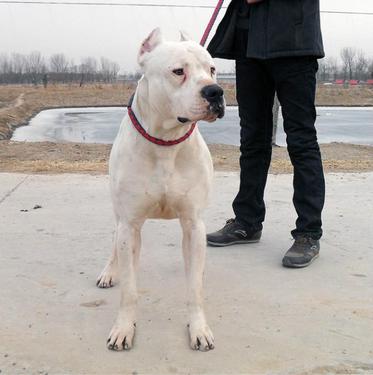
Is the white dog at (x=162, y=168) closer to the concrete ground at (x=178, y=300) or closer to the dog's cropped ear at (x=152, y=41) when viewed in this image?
the dog's cropped ear at (x=152, y=41)

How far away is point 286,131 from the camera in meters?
3.36

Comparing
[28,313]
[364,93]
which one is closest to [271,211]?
[28,313]

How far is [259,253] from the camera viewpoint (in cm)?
346

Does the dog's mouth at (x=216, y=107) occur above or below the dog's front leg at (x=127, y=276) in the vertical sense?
above

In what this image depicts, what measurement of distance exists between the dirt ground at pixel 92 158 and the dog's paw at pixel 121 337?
3.76 metres

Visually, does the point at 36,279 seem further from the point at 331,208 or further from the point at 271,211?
the point at 331,208

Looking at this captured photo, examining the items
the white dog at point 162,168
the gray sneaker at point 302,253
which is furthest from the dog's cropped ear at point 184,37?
the gray sneaker at point 302,253

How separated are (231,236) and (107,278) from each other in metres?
1.02

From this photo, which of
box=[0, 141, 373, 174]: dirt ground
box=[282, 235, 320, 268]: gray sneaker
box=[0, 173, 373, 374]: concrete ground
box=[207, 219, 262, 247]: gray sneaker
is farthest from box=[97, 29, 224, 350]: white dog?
box=[0, 141, 373, 174]: dirt ground

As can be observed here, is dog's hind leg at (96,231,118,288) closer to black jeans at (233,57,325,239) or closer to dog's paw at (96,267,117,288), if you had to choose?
dog's paw at (96,267,117,288)

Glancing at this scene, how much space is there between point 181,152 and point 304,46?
1.13 metres

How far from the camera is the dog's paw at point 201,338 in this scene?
89.4 inches

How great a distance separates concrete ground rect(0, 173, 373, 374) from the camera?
7.14 feet

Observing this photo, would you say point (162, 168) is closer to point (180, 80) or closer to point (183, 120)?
point (183, 120)
